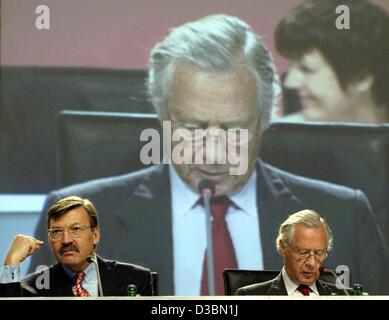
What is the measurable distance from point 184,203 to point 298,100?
78 cm

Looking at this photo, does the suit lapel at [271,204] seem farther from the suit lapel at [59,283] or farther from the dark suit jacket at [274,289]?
the suit lapel at [59,283]

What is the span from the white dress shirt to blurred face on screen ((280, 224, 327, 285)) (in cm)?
128

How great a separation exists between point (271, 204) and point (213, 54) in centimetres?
81

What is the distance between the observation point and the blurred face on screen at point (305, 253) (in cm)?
367

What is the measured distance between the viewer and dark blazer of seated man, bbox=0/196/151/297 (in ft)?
11.8

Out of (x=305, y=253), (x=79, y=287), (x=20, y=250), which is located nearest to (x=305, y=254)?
(x=305, y=253)

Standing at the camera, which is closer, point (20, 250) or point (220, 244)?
point (20, 250)

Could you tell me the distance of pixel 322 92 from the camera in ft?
17.1

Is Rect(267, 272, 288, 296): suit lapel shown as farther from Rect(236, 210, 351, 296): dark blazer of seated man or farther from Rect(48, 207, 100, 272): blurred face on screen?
Rect(48, 207, 100, 272): blurred face on screen

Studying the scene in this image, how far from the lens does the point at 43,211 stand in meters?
4.96

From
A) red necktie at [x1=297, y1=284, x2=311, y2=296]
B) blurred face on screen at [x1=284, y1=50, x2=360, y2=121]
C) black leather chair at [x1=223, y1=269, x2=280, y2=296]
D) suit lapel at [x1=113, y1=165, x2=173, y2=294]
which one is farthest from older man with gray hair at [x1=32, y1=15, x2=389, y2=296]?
red necktie at [x1=297, y1=284, x2=311, y2=296]

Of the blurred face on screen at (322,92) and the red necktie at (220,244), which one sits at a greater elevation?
the blurred face on screen at (322,92)

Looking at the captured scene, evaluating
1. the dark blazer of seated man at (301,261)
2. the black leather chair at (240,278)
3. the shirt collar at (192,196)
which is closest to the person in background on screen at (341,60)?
the shirt collar at (192,196)

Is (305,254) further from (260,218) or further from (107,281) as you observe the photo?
(260,218)
